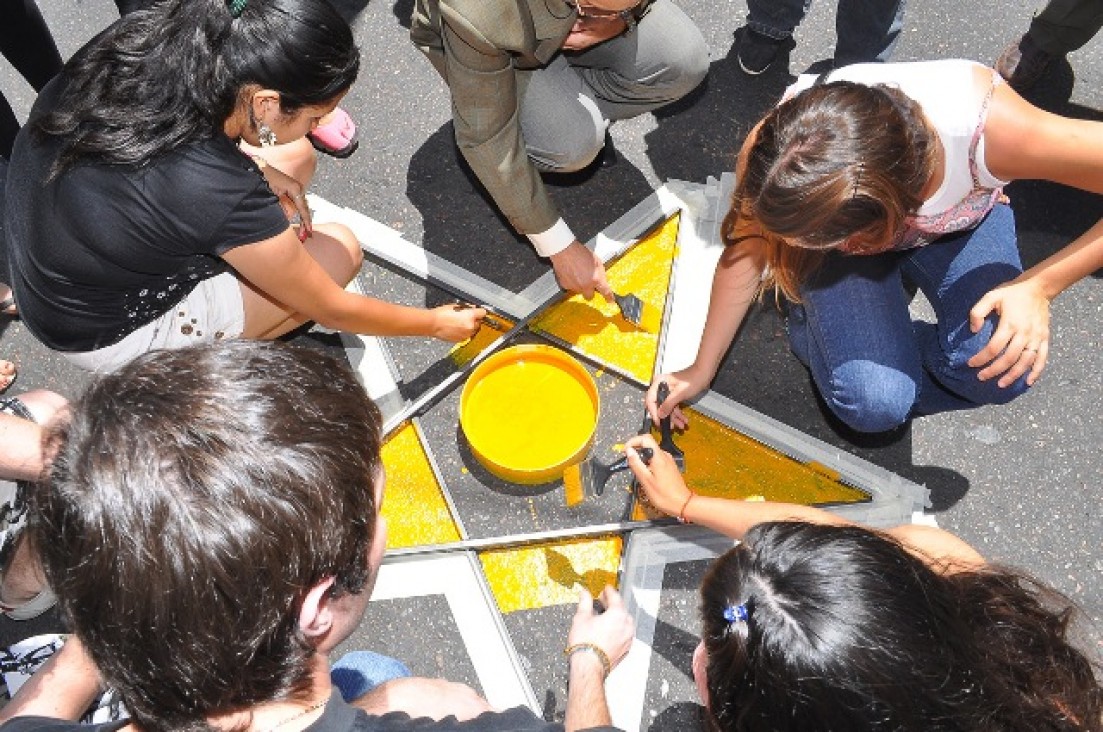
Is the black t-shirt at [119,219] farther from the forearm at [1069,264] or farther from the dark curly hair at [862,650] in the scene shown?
the forearm at [1069,264]

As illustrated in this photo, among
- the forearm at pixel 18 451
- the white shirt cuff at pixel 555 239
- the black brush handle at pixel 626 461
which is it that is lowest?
the black brush handle at pixel 626 461

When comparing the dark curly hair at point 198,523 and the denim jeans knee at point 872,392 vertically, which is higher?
the dark curly hair at point 198,523

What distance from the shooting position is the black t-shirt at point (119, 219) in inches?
70.8

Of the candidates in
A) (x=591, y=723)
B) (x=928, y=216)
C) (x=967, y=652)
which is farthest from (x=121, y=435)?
(x=928, y=216)

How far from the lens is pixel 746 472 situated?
2516 millimetres

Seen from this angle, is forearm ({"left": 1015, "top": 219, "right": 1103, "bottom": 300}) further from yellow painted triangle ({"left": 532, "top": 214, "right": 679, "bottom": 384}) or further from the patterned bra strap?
yellow painted triangle ({"left": 532, "top": 214, "right": 679, "bottom": 384})

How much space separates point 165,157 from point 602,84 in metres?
1.31

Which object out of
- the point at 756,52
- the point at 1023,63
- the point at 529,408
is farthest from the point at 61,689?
the point at 1023,63

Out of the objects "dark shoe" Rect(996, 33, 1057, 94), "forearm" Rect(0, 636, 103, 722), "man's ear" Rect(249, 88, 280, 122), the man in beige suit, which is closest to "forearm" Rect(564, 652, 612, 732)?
"forearm" Rect(0, 636, 103, 722)

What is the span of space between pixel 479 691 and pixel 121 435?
1330mm

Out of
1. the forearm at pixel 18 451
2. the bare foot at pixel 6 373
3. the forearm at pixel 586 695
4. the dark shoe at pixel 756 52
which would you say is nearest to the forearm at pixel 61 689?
the forearm at pixel 18 451

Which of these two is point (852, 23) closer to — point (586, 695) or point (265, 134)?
point (265, 134)

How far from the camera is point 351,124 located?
2916 mm

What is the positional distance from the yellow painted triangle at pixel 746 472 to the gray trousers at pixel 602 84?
79 centimetres
